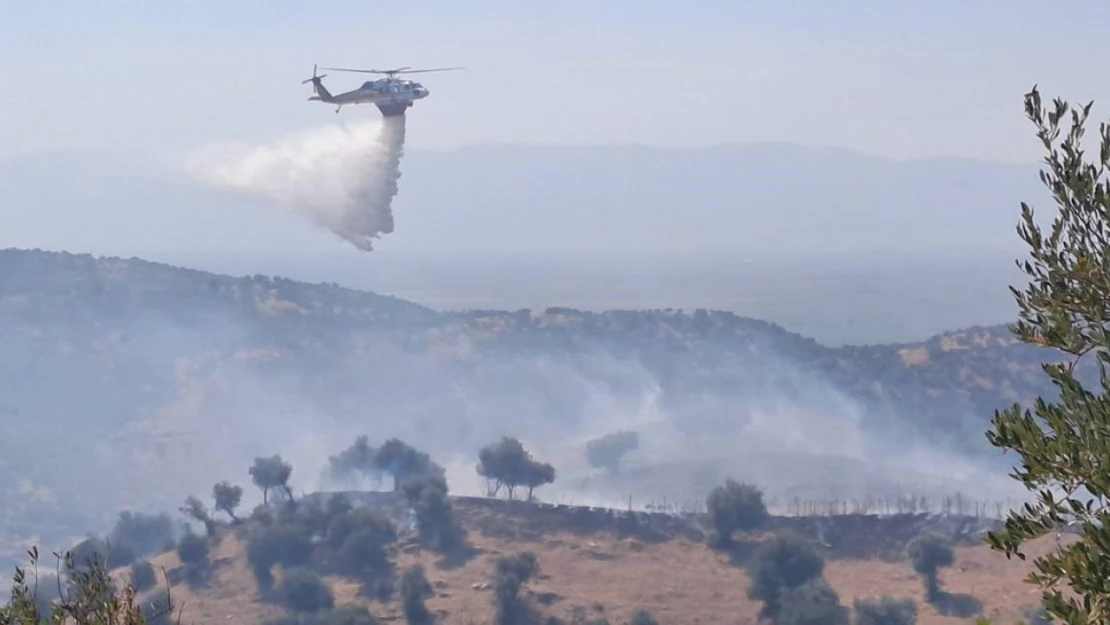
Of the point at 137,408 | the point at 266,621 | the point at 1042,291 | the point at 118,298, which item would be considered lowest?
the point at 266,621

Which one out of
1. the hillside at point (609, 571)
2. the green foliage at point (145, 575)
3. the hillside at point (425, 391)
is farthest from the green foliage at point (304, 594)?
the hillside at point (425, 391)

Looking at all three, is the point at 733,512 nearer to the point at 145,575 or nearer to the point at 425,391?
the point at 145,575

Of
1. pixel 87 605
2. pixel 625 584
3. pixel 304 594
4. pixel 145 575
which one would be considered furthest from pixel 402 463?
pixel 87 605

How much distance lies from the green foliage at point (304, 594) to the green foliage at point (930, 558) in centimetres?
3224

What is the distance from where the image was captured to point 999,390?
142m

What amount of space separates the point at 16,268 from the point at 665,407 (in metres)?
84.8

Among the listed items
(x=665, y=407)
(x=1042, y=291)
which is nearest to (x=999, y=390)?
(x=665, y=407)

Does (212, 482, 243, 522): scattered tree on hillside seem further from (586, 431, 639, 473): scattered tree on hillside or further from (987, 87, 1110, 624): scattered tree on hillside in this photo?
(987, 87, 1110, 624): scattered tree on hillside

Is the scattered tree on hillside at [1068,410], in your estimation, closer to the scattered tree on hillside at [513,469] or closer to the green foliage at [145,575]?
the green foliage at [145,575]

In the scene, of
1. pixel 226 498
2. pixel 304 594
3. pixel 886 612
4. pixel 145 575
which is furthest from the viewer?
pixel 226 498

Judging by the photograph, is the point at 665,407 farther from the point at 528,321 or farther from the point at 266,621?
the point at 266,621

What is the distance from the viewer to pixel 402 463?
373 feet

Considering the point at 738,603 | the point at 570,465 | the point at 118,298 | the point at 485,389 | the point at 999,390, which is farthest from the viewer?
the point at 118,298

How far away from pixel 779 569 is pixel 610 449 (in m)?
52.6
